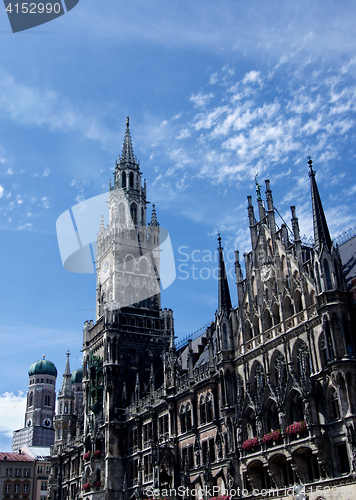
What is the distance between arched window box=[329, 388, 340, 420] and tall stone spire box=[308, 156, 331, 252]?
10.0m

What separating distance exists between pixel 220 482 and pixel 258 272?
1807 centimetres

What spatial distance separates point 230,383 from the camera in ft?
155

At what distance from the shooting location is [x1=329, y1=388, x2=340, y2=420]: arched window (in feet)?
118

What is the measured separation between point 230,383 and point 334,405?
1228 centimetres

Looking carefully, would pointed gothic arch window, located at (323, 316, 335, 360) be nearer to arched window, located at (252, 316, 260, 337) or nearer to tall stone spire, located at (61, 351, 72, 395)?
arched window, located at (252, 316, 260, 337)

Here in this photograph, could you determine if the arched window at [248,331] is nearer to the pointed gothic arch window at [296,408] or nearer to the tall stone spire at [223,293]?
the tall stone spire at [223,293]

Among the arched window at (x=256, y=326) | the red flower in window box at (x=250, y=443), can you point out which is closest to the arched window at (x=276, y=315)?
the arched window at (x=256, y=326)

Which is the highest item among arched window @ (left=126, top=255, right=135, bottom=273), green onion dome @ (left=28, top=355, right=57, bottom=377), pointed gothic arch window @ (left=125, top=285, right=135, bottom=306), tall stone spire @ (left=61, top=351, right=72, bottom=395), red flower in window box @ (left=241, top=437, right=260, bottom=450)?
green onion dome @ (left=28, top=355, right=57, bottom=377)

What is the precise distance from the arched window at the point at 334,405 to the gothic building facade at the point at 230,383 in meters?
0.07

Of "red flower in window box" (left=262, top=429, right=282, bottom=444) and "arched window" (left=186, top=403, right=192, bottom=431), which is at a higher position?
"arched window" (left=186, top=403, right=192, bottom=431)

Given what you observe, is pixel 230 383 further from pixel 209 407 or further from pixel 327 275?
pixel 327 275

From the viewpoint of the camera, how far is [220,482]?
1842 inches

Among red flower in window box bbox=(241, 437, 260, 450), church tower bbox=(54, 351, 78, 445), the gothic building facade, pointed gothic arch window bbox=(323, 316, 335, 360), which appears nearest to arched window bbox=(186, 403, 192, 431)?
the gothic building facade

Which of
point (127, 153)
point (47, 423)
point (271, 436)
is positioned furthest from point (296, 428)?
point (47, 423)
